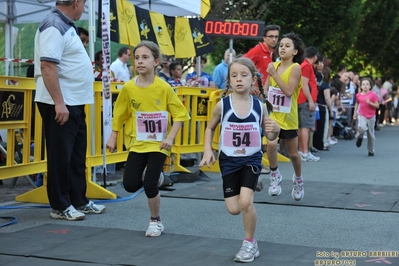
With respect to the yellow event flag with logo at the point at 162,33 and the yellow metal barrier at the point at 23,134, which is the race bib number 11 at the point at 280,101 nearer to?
the yellow metal barrier at the point at 23,134

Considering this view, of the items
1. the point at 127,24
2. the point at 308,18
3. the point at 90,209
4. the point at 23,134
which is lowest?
the point at 90,209

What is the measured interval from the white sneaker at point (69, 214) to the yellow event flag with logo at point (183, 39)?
547 centimetres

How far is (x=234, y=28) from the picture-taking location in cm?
1395

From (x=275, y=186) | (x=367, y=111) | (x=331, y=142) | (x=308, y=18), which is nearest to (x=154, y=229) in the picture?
(x=275, y=186)

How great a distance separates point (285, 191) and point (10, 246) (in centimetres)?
431

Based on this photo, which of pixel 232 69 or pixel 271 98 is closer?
pixel 232 69

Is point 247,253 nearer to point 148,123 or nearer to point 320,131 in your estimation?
point 148,123

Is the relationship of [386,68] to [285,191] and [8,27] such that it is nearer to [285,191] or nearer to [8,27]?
[8,27]

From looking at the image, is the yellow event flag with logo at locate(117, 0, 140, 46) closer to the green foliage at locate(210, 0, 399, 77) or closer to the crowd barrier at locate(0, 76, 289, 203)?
the crowd barrier at locate(0, 76, 289, 203)

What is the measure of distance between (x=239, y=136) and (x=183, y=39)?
6852mm

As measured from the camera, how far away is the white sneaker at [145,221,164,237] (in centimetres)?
684

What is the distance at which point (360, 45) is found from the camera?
39156 millimetres

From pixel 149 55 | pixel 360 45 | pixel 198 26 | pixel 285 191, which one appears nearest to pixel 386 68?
pixel 360 45

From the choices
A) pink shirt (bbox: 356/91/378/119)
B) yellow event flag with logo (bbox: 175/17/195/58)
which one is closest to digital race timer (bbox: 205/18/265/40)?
yellow event flag with logo (bbox: 175/17/195/58)
